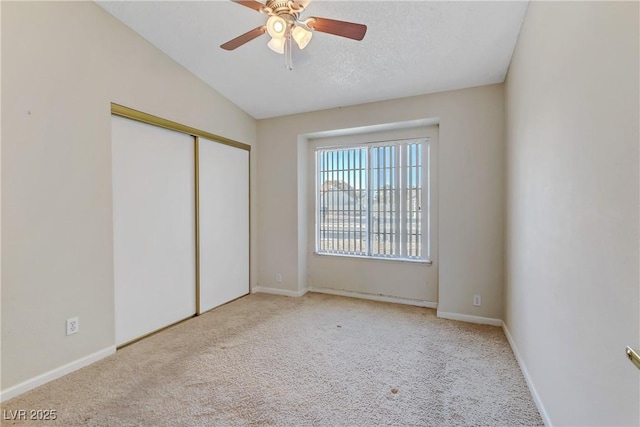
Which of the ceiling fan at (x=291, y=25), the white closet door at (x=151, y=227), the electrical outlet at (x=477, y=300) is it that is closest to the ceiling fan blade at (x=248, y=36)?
the ceiling fan at (x=291, y=25)

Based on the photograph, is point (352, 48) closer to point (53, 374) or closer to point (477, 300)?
point (477, 300)

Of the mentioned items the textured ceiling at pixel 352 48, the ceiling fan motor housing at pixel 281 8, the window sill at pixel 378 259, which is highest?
the textured ceiling at pixel 352 48

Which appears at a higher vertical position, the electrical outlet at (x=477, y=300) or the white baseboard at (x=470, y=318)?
the electrical outlet at (x=477, y=300)

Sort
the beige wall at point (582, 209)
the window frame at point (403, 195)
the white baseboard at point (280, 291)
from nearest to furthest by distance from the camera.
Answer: the beige wall at point (582, 209) → the window frame at point (403, 195) → the white baseboard at point (280, 291)

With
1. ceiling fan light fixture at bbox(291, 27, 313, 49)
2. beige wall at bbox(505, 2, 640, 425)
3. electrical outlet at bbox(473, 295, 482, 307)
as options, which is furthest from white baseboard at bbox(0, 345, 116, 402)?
electrical outlet at bbox(473, 295, 482, 307)

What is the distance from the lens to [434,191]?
3441mm

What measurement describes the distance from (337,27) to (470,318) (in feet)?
9.90

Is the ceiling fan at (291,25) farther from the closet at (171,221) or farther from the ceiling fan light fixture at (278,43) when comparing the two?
the closet at (171,221)

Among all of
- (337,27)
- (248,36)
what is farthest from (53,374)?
(337,27)

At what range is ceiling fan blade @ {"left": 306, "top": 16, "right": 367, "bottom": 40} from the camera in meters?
1.70

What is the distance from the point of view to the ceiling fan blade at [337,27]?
5.59 feet

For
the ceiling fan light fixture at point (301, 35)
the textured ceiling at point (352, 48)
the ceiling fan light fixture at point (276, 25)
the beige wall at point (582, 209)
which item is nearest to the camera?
the beige wall at point (582, 209)

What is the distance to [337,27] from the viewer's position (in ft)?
5.74

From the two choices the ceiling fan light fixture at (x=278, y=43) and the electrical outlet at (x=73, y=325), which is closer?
the ceiling fan light fixture at (x=278, y=43)
